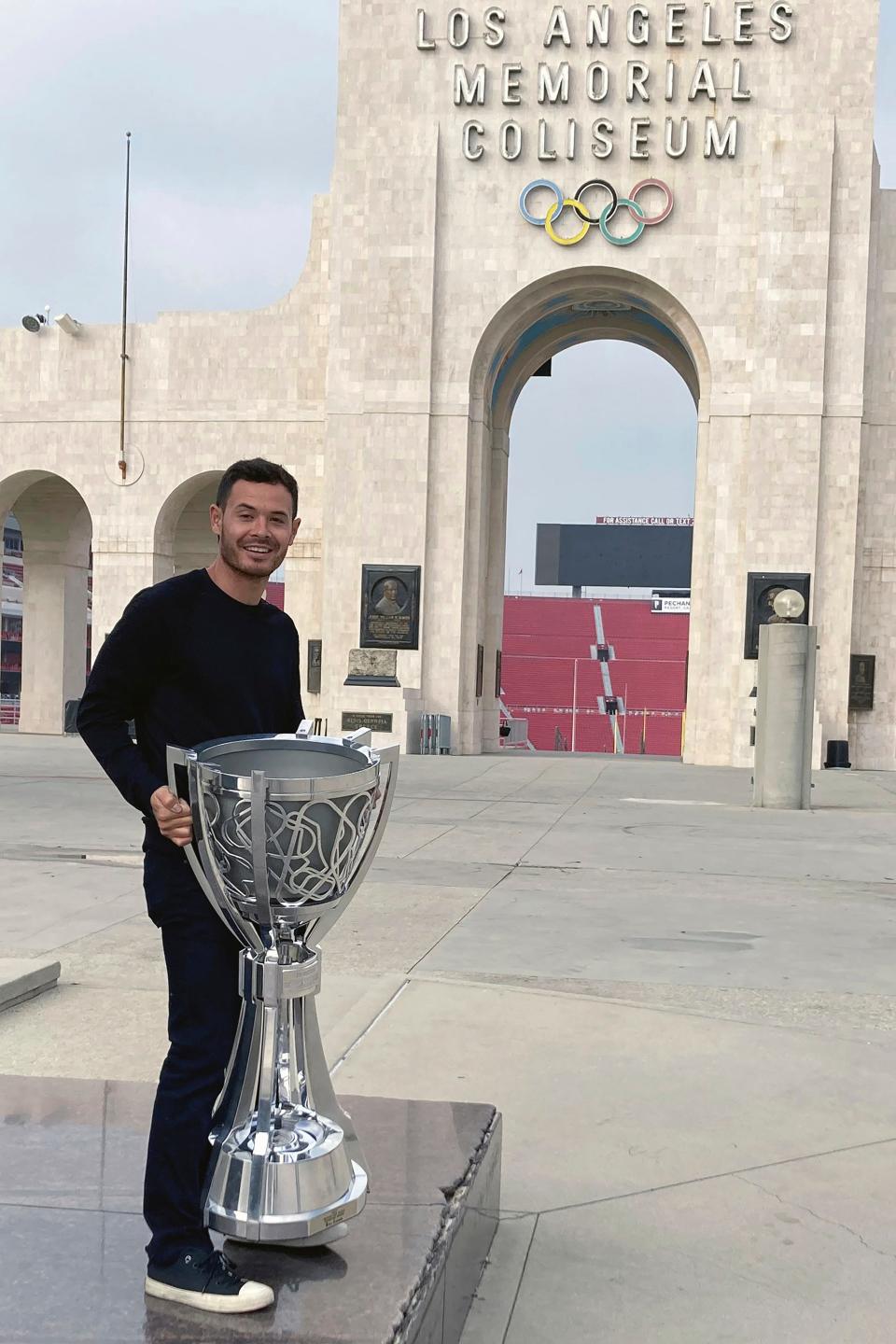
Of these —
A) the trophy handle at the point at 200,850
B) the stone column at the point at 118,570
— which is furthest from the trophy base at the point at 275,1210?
the stone column at the point at 118,570

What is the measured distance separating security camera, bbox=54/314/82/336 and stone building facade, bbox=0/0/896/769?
341 centimetres

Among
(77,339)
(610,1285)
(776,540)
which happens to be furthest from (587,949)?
(77,339)

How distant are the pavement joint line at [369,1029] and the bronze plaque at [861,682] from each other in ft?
71.1

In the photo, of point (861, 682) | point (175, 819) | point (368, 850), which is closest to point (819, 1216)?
point (368, 850)

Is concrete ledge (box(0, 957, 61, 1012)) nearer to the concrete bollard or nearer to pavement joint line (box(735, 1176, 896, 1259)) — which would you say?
pavement joint line (box(735, 1176, 896, 1259))

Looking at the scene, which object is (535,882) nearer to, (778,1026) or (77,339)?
(778,1026)

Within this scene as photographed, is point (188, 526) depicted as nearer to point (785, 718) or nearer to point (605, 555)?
point (785, 718)

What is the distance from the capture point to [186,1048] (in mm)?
2580

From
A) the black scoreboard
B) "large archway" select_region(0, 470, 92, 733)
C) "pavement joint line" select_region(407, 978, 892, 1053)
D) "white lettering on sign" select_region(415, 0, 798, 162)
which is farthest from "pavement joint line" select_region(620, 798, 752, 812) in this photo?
the black scoreboard

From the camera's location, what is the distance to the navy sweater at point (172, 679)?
2686 millimetres

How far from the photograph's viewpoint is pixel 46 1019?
5.05m

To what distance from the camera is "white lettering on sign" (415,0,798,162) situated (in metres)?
25.5

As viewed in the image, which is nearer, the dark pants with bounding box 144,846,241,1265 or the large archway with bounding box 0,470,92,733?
the dark pants with bounding box 144,846,241,1265

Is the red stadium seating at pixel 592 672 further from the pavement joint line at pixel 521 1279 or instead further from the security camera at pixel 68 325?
the pavement joint line at pixel 521 1279
